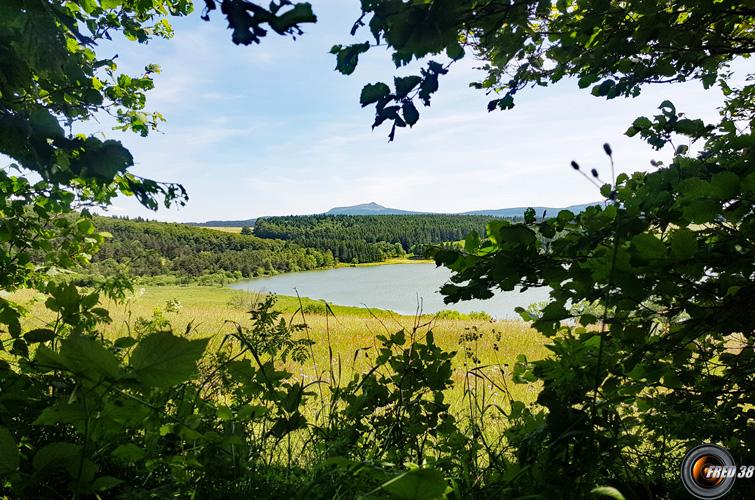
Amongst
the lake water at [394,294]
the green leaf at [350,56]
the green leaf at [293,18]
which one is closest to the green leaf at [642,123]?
the green leaf at [350,56]

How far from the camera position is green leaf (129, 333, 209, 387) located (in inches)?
26.7

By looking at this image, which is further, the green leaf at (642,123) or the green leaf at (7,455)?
the green leaf at (642,123)

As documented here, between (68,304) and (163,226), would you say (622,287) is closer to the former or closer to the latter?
(68,304)

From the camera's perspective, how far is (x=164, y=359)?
0.68m

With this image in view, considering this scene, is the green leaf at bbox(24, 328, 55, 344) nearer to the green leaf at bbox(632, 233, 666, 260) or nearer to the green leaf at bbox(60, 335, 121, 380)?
the green leaf at bbox(60, 335, 121, 380)

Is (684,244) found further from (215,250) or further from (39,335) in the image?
(215,250)

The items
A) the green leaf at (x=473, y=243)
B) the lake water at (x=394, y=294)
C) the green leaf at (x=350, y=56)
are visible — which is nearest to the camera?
the green leaf at (x=350, y=56)

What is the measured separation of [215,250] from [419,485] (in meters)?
124

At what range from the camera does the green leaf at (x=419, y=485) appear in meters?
0.68

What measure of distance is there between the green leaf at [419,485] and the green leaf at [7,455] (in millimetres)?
602

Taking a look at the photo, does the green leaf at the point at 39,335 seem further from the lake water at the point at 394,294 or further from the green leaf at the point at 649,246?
the lake water at the point at 394,294

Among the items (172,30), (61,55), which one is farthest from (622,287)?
(172,30)

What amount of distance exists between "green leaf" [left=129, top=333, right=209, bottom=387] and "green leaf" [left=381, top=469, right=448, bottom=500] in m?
0.37

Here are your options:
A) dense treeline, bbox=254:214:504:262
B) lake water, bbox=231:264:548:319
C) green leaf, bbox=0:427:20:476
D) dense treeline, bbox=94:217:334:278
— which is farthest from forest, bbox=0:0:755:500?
dense treeline, bbox=254:214:504:262
